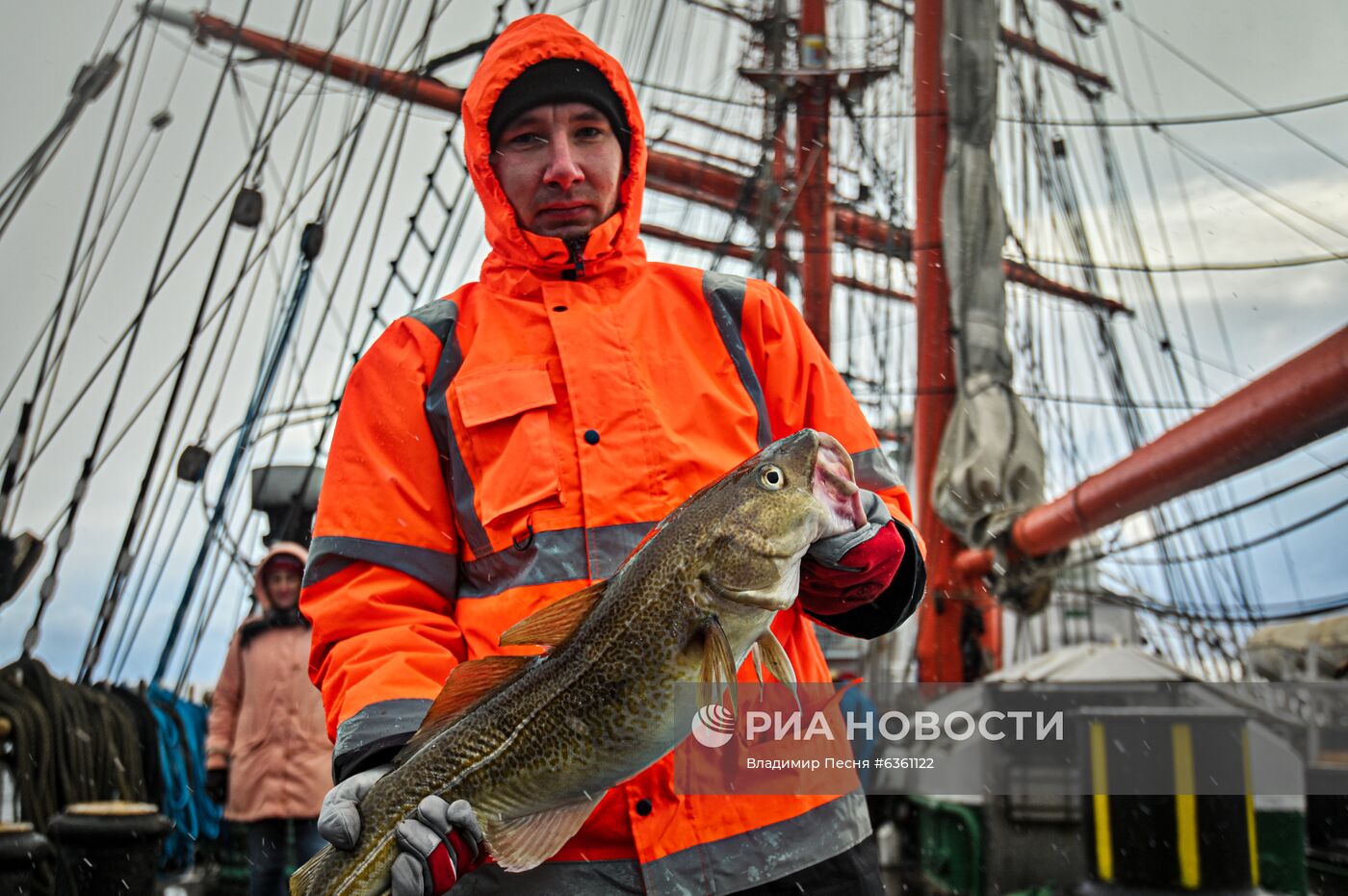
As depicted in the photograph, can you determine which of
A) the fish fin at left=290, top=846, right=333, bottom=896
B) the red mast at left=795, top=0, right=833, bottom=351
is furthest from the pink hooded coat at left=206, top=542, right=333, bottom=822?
the red mast at left=795, top=0, right=833, bottom=351

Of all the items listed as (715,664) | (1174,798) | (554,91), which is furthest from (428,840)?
(1174,798)

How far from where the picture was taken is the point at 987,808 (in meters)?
7.52

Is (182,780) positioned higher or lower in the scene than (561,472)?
lower

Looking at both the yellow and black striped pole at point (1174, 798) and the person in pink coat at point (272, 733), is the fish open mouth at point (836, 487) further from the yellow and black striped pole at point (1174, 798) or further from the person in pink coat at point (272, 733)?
the person in pink coat at point (272, 733)

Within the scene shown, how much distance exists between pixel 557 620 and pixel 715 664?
10.5 inches

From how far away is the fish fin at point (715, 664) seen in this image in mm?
1509

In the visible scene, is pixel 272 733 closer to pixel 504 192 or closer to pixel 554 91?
pixel 504 192

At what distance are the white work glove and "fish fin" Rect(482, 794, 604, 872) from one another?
0.10 feet

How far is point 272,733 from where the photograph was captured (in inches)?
226

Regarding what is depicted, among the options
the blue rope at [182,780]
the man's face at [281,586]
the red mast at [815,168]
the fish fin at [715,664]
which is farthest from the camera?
the red mast at [815,168]

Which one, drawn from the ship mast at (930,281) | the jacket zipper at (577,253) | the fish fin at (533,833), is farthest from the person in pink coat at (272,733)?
the ship mast at (930,281)

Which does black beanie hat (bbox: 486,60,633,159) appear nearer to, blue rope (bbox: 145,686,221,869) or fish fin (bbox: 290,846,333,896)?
fish fin (bbox: 290,846,333,896)

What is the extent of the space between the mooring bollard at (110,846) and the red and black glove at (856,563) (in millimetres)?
3229

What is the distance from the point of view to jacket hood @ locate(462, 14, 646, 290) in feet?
7.29
